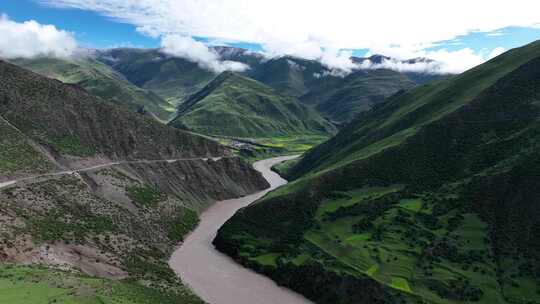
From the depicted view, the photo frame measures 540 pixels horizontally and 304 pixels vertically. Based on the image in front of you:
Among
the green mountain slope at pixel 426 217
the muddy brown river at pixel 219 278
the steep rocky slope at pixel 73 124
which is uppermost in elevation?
the steep rocky slope at pixel 73 124

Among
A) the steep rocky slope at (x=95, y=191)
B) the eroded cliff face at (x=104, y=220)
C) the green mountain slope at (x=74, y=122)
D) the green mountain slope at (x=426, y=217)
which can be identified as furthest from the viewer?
the green mountain slope at (x=74, y=122)

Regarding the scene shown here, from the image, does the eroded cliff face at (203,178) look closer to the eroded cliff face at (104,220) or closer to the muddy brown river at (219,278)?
the eroded cliff face at (104,220)

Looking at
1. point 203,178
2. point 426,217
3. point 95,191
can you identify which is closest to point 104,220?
point 95,191

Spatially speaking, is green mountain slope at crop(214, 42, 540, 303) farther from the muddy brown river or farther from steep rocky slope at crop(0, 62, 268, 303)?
steep rocky slope at crop(0, 62, 268, 303)

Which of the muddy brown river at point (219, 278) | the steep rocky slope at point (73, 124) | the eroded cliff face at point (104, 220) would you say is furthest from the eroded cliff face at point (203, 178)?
the muddy brown river at point (219, 278)

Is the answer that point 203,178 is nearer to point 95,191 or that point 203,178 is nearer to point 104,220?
point 95,191

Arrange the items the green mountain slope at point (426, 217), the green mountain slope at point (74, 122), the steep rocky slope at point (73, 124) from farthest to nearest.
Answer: the green mountain slope at point (74, 122) < the steep rocky slope at point (73, 124) < the green mountain slope at point (426, 217)

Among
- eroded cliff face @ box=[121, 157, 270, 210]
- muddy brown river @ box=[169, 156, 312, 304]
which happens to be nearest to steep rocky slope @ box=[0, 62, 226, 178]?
eroded cliff face @ box=[121, 157, 270, 210]

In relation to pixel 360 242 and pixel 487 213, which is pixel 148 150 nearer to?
pixel 360 242

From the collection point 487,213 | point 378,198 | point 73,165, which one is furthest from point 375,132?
point 73,165
